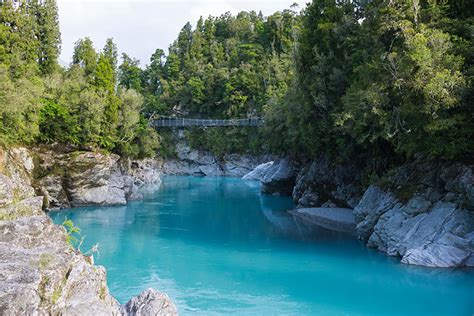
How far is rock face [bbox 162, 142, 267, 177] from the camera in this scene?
60513mm

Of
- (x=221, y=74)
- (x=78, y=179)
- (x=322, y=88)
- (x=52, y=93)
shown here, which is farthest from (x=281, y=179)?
(x=221, y=74)

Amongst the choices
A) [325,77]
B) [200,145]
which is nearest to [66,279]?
[325,77]

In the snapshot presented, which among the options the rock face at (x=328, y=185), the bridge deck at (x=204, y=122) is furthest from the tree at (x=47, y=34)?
the bridge deck at (x=204, y=122)

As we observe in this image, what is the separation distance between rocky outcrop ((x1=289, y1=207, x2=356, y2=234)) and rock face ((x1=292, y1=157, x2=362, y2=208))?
105cm

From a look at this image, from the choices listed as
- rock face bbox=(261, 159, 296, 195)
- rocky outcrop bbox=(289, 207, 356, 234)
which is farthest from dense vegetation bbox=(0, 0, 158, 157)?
rocky outcrop bbox=(289, 207, 356, 234)

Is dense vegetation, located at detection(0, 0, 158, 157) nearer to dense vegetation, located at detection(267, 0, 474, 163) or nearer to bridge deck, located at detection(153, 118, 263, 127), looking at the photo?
dense vegetation, located at detection(267, 0, 474, 163)

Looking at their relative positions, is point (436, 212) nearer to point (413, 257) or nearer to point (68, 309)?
point (413, 257)

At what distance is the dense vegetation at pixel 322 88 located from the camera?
16578 mm

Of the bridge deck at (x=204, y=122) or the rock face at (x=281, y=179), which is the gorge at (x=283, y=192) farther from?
the bridge deck at (x=204, y=122)

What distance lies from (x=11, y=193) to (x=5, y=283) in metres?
6.88

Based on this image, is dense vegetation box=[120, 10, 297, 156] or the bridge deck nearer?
the bridge deck

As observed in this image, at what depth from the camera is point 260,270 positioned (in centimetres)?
1669

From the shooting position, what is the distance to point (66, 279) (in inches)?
321

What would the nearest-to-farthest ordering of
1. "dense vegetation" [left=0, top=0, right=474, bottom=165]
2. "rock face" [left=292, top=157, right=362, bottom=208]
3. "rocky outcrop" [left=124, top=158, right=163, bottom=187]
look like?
"dense vegetation" [left=0, top=0, right=474, bottom=165] < "rock face" [left=292, top=157, right=362, bottom=208] < "rocky outcrop" [left=124, top=158, right=163, bottom=187]
